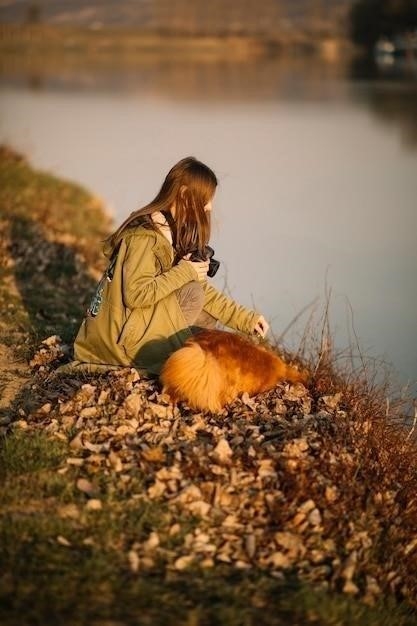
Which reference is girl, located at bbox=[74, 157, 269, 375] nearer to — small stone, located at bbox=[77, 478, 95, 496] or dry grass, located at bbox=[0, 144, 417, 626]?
Answer: dry grass, located at bbox=[0, 144, 417, 626]

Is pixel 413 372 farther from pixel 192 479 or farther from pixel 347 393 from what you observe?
pixel 192 479

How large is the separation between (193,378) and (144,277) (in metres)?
0.78

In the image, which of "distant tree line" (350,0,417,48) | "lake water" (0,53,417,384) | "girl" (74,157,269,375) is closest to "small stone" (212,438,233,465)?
"girl" (74,157,269,375)

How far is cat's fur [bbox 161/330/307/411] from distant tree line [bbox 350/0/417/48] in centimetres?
9180

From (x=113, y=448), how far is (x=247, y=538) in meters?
1.02

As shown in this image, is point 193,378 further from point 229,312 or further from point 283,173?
point 283,173

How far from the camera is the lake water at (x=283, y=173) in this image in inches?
432

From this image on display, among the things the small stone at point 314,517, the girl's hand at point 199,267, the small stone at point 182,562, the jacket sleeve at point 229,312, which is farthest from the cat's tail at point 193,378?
the small stone at point 182,562

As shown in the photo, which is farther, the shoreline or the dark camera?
the shoreline

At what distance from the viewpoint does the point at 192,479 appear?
472 centimetres

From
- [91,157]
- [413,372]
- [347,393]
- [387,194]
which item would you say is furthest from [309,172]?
[347,393]

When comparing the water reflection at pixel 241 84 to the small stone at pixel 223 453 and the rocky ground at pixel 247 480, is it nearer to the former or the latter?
the rocky ground at pixel 247 480

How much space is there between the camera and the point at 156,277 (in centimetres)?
572

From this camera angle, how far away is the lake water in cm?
1098
